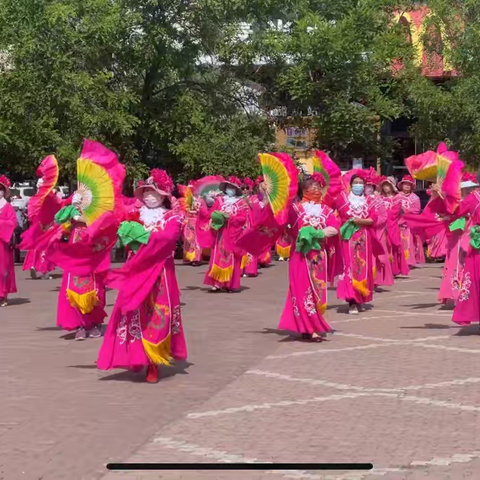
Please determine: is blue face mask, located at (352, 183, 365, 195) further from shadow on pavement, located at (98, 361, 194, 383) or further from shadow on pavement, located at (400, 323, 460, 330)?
shadow on pavement, located at (98, 361, 194, 383)

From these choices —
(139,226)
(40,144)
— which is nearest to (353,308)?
(139,226)

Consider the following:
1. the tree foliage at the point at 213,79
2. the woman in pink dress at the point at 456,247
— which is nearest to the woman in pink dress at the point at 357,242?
the woman in pink dress at the point at 456,247

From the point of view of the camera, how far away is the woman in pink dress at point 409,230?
67.5 ft

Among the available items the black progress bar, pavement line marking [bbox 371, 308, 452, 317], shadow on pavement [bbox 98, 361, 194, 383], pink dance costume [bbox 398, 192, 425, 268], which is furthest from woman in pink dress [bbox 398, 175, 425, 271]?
the black progress bar

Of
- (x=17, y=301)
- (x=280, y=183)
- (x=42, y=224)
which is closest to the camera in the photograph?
(x=280, y=183)

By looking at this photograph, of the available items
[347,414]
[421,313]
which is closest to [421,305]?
[421,313]

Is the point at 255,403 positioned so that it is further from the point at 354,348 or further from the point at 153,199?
the point at 354,348

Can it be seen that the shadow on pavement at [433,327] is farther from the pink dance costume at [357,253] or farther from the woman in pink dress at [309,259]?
the woman in pink dress at [309,259]

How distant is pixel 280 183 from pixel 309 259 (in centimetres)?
94

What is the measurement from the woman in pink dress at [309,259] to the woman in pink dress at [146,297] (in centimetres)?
237

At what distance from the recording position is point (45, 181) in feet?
43.8

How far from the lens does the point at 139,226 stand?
9672 mm

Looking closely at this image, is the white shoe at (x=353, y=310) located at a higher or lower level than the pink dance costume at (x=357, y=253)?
lower

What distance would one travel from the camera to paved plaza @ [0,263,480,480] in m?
6.88
